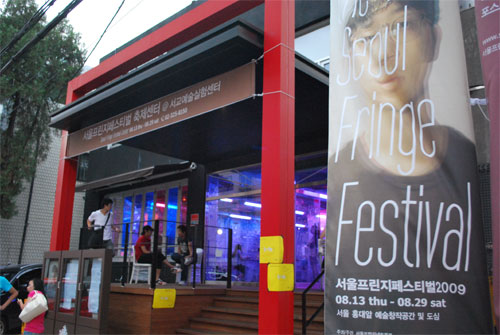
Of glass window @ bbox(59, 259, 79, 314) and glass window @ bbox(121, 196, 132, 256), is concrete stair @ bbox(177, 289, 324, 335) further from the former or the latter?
glass window @ bbox(121, 196, 132, 256)

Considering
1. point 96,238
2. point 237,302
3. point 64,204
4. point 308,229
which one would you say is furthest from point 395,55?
point 308,229

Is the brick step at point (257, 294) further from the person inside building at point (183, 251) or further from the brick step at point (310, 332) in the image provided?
the person inside building at point (183, 251)

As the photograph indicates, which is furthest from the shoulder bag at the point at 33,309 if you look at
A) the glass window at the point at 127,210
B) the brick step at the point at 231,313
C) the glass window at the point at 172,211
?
the glass window at the point at 127,210

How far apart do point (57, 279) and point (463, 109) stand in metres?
8.25

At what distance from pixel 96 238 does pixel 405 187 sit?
292 inches

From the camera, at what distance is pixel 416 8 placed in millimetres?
2957

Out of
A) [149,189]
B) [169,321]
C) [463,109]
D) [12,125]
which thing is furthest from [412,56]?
[12,125]

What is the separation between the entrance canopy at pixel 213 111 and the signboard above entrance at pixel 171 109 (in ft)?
0.64

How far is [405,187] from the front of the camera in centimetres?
281

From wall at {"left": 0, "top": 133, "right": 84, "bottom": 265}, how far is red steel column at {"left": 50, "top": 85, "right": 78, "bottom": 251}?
222 inches

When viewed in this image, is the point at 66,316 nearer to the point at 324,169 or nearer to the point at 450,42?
the point at 324,169

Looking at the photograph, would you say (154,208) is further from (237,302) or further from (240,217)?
(237,302)

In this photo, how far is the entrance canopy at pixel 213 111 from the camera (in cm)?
647

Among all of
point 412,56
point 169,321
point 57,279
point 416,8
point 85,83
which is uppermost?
point 85,83
